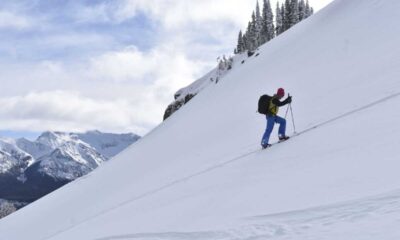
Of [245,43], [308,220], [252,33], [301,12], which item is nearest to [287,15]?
[301,12]

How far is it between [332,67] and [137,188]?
36.2 ft

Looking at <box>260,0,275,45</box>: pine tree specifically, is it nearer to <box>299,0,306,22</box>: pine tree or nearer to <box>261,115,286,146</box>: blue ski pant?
<box>299,0,306,22</box>: pine tree

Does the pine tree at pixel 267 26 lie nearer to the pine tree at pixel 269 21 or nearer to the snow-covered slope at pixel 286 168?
the pine tree at pixel 269 21

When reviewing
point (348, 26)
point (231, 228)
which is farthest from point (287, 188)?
point (348, 26)

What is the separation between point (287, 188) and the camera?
9602mm

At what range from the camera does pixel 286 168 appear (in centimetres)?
1132

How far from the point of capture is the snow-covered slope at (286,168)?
7703mm

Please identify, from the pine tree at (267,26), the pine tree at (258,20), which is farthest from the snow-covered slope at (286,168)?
the pine tree at (258,20)

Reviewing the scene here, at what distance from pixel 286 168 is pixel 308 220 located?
3.98m

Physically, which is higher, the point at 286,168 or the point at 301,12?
the point at 301,12

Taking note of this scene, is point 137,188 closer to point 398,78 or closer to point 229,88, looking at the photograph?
point 398,78

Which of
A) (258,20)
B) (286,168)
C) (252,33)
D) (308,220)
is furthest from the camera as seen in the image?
(258,20)

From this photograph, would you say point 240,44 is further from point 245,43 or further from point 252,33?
point 252,33

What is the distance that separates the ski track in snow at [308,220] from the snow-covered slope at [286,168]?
2 cm
